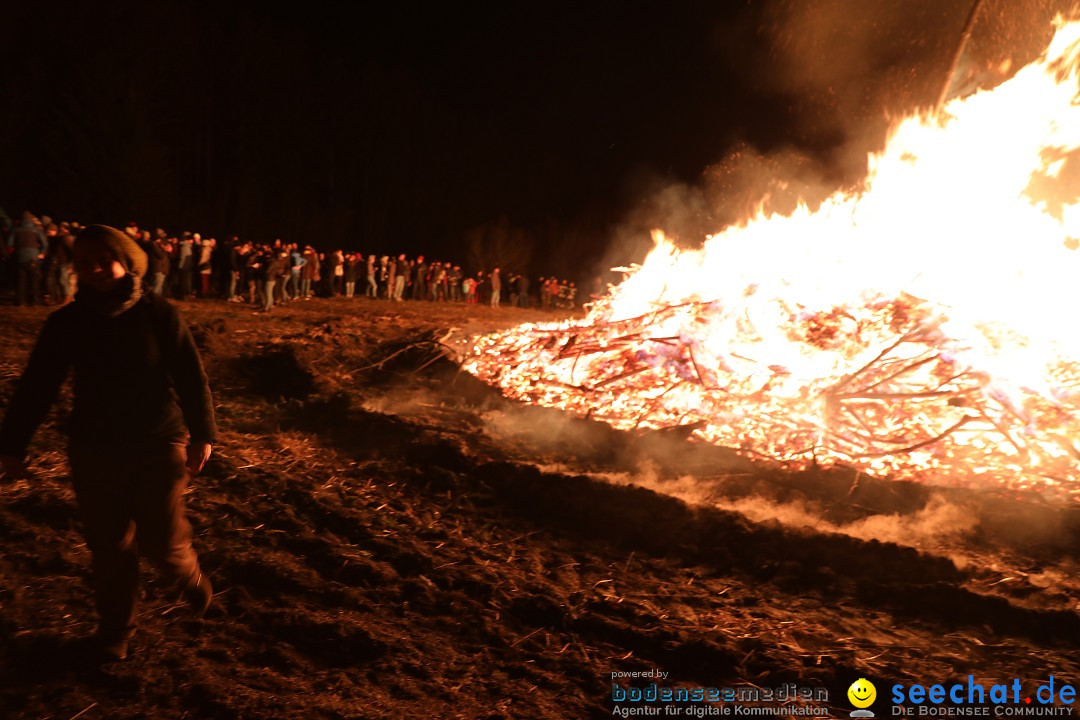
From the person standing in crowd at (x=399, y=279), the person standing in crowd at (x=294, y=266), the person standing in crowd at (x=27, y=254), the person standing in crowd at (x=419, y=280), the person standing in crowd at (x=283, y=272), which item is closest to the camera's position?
the person standing in crowd at (x=27, y=254)

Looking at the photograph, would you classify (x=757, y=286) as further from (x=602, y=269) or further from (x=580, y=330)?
(x=602, y=269)

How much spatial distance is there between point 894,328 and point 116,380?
7.16m

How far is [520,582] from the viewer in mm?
4266

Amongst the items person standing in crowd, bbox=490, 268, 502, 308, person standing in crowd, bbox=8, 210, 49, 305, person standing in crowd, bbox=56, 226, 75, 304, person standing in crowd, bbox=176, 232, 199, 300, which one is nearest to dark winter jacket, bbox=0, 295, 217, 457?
person standing in crowd, bbox=8, 210, 49, 305

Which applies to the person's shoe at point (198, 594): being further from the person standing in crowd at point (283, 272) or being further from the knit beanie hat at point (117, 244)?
the person standing in crowd at point (283, 272)

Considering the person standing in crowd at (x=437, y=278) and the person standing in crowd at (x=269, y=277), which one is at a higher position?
the person standing in crowd at (x=437, y=278)

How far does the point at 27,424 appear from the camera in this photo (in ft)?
10.3

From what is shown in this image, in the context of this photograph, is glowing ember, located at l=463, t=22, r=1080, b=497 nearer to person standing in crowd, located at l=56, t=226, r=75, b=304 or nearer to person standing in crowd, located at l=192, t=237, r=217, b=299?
person standing in crowd, located at l=56, t=226, r=75, b=304

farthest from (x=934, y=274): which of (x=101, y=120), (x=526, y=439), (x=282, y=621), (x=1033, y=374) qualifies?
(x=101, y=120)

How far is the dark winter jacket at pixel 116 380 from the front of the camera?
3.05m

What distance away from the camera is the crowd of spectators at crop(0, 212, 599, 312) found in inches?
482

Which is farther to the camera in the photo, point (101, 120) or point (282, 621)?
point (101, 120)

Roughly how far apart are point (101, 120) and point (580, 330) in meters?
22.7

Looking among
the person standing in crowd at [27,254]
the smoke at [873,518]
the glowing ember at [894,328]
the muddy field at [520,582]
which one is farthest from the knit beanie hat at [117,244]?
the person standing in crowd at [27,254]
